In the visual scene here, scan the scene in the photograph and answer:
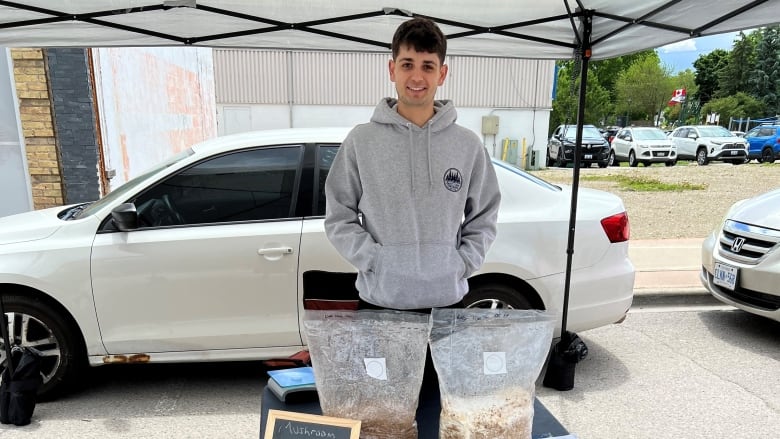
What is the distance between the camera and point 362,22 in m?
3.24

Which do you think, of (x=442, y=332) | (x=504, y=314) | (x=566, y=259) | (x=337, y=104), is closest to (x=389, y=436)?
(x=442, y=332)

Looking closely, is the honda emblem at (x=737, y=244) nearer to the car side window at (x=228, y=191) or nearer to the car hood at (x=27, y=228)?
the car side window at (x=228, y=191)

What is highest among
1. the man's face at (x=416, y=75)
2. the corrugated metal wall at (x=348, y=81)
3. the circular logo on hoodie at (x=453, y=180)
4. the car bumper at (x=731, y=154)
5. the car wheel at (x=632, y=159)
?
the corrugated metal wall at (x=348, y=81)

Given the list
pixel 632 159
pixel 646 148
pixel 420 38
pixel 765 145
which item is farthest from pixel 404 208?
pixel 765 145

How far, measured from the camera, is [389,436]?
1309 millimetres

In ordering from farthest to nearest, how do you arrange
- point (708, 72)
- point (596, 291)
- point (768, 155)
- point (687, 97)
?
point (708, 72) < point (687, 97) < point (768, 155) < point (596, 291)

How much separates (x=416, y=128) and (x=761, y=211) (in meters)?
3.97

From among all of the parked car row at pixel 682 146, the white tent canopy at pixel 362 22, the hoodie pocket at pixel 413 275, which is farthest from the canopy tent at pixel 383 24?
the parked car row at pixel 682 146

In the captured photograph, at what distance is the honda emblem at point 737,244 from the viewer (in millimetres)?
4328

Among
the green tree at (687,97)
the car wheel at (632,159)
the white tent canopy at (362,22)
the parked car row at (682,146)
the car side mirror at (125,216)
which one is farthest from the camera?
the green tree at (687,97)

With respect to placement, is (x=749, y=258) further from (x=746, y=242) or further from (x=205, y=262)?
(x=205, y=262)

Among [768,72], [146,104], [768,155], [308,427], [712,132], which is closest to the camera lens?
[308,427]

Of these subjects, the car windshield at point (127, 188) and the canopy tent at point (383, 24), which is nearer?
the canopy tent at point (383, 24)

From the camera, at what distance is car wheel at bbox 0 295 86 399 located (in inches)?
125
